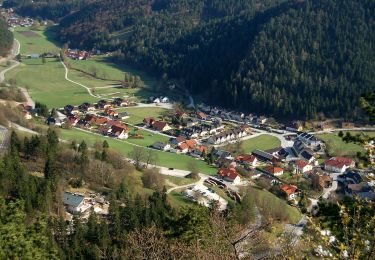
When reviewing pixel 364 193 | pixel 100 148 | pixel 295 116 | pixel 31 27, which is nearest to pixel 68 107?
pixel 100 148

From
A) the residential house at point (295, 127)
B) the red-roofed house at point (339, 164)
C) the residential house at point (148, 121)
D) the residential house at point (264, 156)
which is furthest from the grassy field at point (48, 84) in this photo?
the red-roofed house at point (339, 164)

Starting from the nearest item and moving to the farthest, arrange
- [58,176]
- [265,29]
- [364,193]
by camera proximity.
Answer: [58,176] → [364,193] → [265,29]

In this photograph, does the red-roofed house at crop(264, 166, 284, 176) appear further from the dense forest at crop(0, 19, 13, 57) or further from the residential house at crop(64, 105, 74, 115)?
the dense forest at crop(0, 19, 13, 57)

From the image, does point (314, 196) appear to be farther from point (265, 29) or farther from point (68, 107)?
point (265, 29)

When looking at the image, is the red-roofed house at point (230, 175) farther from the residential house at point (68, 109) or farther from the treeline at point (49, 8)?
the treeline at point (49, 8)

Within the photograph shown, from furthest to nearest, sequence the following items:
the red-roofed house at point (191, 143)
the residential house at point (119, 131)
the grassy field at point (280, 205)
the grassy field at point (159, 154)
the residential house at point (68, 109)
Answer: the residential house at point (68, 109) < the residential house at point (119, 131) < the red-roofed house at point (191, 143) < the grassy field at point (159, 154) < the grassy field at point (280, 205)

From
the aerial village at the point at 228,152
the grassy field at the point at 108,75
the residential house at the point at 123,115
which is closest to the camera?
the aerial village at the point at 228,152
